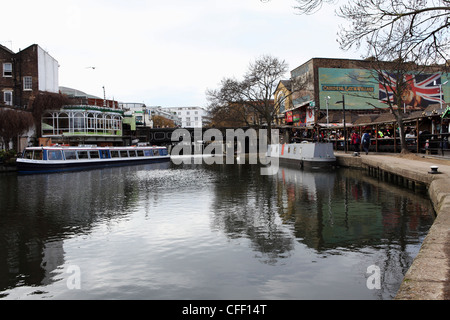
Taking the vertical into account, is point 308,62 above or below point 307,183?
above

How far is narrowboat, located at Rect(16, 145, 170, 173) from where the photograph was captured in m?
31.6

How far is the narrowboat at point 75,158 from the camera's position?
31.6 metres

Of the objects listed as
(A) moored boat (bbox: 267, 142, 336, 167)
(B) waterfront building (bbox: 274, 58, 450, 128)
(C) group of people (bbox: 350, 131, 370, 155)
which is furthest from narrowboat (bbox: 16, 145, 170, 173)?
(C) group of people (bbox: 350, 131, 370, 155)

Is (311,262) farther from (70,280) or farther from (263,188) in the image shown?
(263,188)

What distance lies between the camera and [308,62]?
5156 centimetres

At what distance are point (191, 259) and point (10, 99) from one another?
44757mm

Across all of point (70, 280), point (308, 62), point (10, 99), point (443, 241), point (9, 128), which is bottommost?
point (70, 280)

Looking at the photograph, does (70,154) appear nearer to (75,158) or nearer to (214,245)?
(75,158)

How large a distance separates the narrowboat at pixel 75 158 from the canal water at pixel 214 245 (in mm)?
17075

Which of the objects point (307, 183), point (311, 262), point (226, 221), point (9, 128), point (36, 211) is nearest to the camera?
point (311, 262)

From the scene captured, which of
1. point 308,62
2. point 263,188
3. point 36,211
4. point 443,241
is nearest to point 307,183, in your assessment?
point 263,188

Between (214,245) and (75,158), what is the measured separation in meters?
30.5

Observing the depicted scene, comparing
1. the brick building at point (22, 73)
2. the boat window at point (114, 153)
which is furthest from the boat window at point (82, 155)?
the brick building at point (22, 73)

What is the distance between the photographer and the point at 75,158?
118 ft
